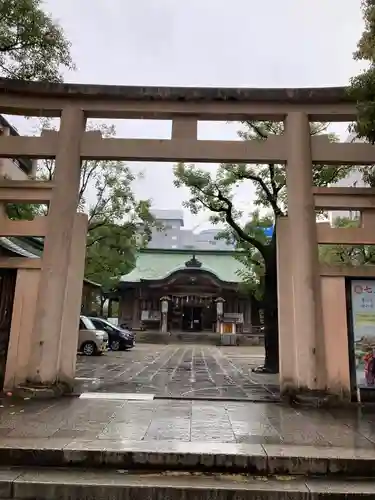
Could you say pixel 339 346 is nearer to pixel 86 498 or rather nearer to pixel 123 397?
pixel 123 397

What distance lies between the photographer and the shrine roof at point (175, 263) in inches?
1375

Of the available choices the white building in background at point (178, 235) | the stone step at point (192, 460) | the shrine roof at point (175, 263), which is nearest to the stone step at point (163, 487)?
→ the stone step at point (192, 460)

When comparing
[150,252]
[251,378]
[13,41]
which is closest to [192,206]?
[251,378]

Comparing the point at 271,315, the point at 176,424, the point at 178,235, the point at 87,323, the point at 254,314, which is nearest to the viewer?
the point at 176,424

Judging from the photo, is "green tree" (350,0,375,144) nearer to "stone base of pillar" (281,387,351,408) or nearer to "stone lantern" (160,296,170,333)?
"stone base of pillar" (281,387,351,408)

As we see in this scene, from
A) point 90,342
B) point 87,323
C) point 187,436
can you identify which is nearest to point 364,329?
point 187,436

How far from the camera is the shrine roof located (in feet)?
115

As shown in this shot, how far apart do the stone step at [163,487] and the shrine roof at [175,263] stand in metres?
29.6

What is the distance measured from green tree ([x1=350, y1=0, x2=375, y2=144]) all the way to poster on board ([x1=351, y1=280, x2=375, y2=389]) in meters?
2.52

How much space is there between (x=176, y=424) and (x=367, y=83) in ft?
19.0

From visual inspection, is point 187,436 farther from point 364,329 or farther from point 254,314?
point 254,314

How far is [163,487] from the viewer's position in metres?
3.70

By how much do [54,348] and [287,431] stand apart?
4.08 m

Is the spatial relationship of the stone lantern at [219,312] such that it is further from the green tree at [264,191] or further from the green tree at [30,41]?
the green tree at [30,41]
